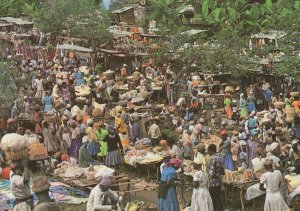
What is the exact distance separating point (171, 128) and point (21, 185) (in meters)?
13.6

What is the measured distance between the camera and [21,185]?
9.23 metres

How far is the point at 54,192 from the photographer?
1408cm

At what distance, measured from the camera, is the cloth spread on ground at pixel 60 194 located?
510 inches

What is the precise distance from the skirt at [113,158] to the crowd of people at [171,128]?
2 cm

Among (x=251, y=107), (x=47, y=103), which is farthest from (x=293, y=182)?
(x=251, y=107)

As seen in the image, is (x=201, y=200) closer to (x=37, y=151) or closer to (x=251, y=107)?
(x=37, y=151)

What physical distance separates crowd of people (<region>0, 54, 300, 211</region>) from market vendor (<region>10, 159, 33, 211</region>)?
14 mm

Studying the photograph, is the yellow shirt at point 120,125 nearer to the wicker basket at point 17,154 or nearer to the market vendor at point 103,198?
the market vendor at point 103,198

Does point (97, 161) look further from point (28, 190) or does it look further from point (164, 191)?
point (28, 190)

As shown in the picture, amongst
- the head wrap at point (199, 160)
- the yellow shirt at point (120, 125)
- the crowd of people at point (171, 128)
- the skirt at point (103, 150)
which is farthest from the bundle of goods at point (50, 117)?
the head wrap at point (199, 160)

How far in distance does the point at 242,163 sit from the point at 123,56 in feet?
65.1

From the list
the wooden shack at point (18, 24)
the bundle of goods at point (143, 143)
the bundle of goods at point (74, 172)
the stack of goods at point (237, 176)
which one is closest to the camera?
the stack of goods at point (237, 176)

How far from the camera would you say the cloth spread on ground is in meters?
13.0

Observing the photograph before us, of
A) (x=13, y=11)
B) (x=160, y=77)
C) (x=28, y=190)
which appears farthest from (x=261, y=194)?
(x=13, y=11)
